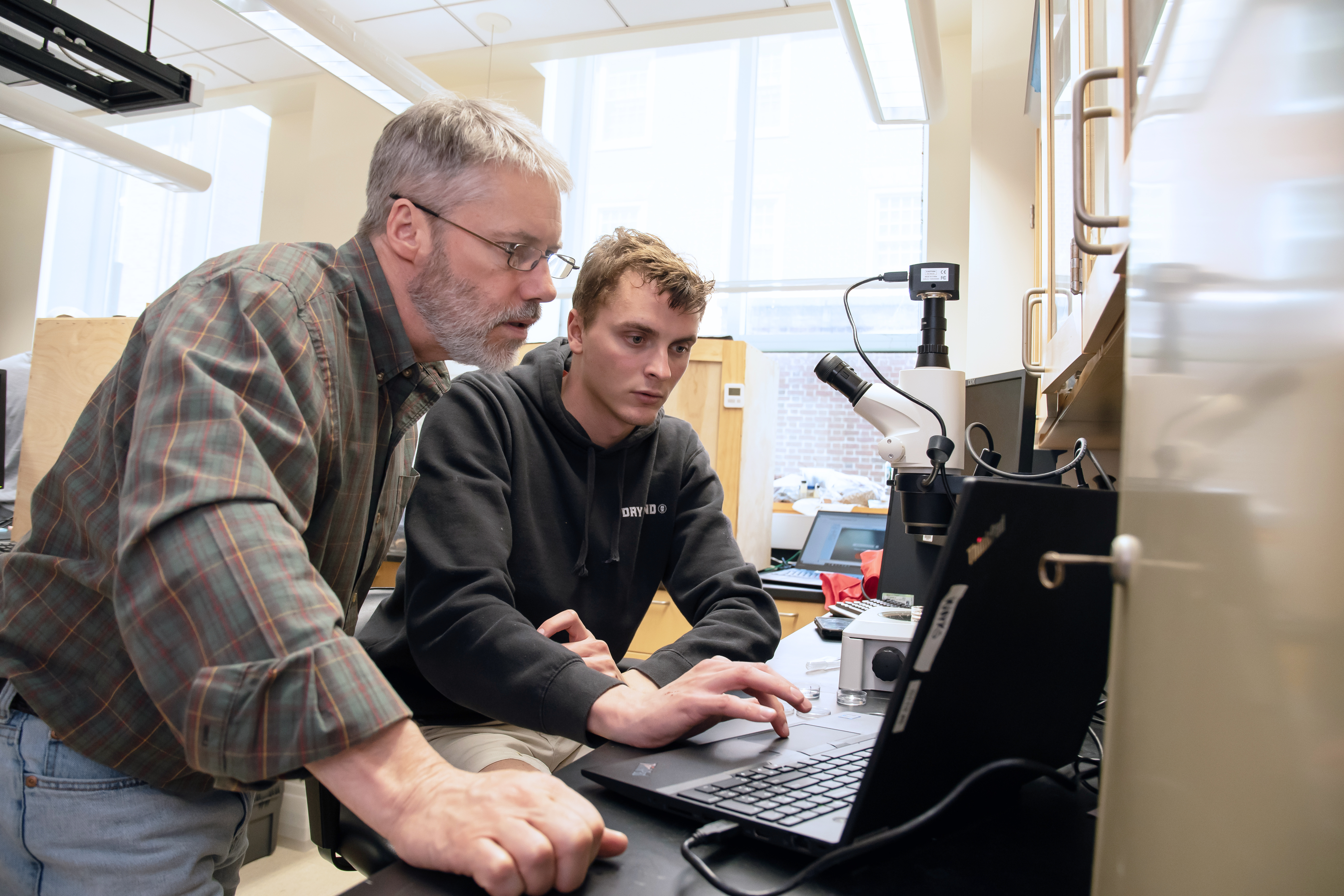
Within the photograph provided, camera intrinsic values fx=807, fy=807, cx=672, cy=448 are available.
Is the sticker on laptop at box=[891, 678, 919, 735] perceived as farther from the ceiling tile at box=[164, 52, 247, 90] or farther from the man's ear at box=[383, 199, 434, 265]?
the ceiling tile at box=[164, 52, 247, 90]

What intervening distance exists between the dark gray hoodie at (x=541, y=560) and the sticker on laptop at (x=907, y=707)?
1.41 feet

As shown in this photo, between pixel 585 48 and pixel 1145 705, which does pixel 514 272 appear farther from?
pixel 585 48

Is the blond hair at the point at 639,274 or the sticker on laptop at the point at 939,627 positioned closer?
the sticker on laptop at the point at 939,627

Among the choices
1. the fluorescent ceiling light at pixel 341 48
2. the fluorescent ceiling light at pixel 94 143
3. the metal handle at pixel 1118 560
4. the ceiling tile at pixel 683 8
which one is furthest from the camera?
the ceiling tile at pixel 683 8

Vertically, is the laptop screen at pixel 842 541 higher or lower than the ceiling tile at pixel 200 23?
lower

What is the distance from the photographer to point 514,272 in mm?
1135

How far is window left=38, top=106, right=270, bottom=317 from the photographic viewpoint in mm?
5086

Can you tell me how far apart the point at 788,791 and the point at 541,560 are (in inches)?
29.5

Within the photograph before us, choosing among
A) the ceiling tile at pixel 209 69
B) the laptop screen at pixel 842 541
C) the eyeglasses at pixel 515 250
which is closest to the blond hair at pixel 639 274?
the eyeglasses at pixel 515 250

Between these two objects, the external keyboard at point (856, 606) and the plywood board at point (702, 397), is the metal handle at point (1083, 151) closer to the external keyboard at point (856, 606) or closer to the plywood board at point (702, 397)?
the external keyboard at point (856, 606)

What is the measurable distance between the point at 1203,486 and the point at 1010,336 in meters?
2.59

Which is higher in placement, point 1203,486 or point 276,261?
point 276,261

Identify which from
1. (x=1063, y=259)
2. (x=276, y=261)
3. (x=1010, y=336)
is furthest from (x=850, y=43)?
(x=276, y=261)

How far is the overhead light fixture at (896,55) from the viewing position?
6.77ft
